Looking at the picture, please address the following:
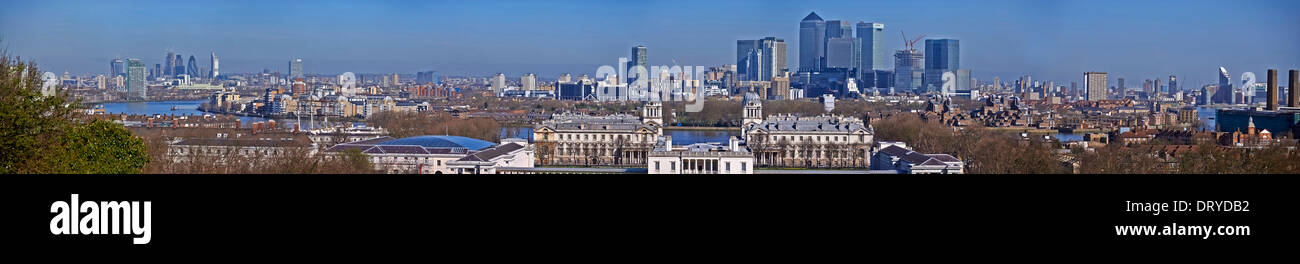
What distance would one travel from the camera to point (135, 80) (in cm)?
1972

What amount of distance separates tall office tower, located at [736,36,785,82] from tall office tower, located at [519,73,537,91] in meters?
6.90

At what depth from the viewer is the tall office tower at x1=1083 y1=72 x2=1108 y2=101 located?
25688 millimetres

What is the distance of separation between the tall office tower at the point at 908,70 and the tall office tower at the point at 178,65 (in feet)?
67.3

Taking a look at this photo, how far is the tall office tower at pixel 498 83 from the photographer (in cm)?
3212

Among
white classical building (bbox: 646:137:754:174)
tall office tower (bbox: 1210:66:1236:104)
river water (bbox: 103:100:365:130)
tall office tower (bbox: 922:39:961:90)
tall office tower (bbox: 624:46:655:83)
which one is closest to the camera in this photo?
white classical building (bbox: 646:137:754:174)

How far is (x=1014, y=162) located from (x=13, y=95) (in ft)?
28.5

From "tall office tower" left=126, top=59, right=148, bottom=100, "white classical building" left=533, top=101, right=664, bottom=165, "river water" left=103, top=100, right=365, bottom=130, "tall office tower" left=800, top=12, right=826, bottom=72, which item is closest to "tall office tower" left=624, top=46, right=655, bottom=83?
"tall office tower" left=800, top=12, right=826, bottom=72

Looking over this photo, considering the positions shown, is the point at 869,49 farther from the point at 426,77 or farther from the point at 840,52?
the point at 426,77

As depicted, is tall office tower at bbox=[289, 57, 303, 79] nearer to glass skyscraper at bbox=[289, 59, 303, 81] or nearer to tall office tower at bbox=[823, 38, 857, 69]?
glass skyscraper at bbox=[289, 59, 303, 81]
